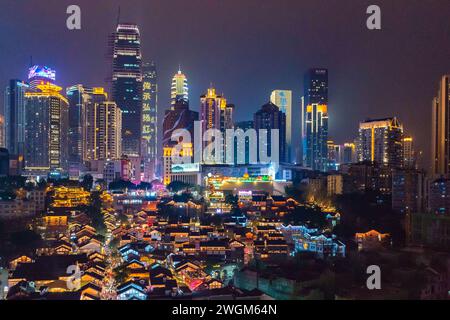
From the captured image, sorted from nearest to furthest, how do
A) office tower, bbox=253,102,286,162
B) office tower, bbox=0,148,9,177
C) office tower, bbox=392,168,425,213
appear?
office tower, bbox=392,168,425,213
office tower, bbox=0,148,9,177
office tower, bbox=253,102,286,162

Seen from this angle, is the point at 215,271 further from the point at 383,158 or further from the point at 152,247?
the point at 383,158

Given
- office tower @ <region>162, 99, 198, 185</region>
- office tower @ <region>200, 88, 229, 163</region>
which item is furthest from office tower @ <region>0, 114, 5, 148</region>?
office tower @ <region>200, 88, 229, 163</region>

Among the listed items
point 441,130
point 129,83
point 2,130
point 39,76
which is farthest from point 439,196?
point 129,83

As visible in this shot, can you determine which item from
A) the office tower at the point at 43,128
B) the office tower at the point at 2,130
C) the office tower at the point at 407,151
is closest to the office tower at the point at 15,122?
the office tower at the point at 43,128

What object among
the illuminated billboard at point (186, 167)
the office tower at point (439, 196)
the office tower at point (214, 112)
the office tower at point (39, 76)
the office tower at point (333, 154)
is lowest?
the office tower at point (439, 196)

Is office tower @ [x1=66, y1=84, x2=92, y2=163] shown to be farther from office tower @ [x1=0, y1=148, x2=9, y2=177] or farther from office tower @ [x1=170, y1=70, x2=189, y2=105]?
office tower @ [x1=0, y1=148, x2=9, y2=177]

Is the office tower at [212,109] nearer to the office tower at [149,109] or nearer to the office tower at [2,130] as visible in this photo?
the office tower at [149,109]

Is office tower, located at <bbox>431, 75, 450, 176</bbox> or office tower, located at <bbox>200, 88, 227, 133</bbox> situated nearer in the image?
office tower, located at <bbox>431, 75, 450, 176</bbox>
